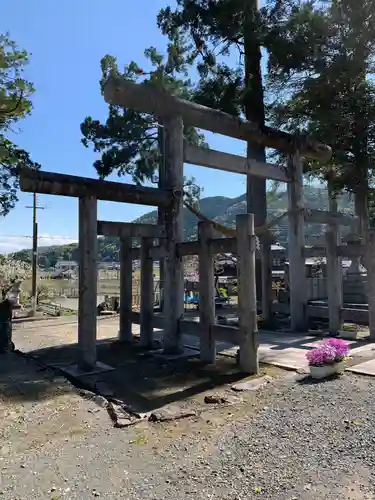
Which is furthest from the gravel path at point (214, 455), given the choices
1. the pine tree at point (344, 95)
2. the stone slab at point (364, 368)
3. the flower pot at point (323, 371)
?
the pine tree at point (344, 95)

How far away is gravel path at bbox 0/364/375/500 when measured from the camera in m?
2.88

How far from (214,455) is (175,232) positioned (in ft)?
15.1

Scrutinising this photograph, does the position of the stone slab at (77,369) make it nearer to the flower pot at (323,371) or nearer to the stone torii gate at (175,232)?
the stone torii gate at (175,232)

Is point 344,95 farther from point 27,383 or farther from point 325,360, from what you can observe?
point 27,383

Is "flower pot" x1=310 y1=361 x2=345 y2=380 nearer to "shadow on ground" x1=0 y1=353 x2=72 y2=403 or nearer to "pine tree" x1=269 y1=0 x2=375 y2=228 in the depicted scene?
"shadow on ground" x1=0 y1=353 x2=72 y2=403

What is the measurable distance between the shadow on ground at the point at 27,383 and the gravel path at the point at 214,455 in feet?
2.74

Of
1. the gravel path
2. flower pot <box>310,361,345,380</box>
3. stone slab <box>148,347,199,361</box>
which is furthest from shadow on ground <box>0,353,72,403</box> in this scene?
flower pot <box>310,361,345,380</box>

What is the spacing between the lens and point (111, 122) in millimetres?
14023

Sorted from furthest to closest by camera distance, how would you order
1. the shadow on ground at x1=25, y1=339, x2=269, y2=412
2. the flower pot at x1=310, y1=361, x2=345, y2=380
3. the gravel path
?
the flower pot at x1=310, y1=361, x2=345, y2=380 < the shadow on ground at x1=25, y1=339, x2=269, y2=412 < the gravel path

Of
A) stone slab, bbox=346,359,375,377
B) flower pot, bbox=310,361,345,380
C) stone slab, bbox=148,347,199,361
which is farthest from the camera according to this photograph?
stone slab, bbox=148,347,199,361

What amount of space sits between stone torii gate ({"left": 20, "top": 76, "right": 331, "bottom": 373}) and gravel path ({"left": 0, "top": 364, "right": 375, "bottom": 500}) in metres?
1.82

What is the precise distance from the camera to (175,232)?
24.8 feet

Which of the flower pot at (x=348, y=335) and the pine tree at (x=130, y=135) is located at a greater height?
the pine tree at (x=130, y=135)

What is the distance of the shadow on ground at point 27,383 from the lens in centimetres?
531
